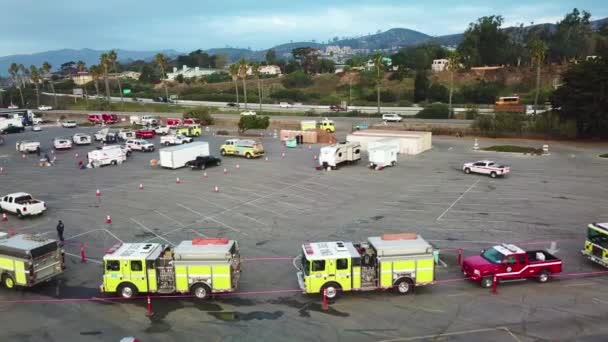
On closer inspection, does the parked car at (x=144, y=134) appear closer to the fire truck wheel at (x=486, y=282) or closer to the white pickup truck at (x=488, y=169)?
the white pickup truck at (x=488, y=169)

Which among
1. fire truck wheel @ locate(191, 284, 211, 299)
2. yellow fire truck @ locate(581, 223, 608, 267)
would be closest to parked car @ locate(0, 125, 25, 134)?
fire truck wheel @ locate(191, 284, 211, 299)

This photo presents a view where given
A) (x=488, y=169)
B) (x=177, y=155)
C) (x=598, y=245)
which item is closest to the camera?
(x=598, y=245)

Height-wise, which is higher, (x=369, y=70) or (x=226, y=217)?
(x=369, y=70)

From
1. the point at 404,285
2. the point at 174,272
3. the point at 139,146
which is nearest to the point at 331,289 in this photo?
the point at 404,285

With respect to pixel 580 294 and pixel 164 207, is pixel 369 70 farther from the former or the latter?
pixel 580 294

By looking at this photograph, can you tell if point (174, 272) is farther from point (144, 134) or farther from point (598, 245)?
point (144, 134)

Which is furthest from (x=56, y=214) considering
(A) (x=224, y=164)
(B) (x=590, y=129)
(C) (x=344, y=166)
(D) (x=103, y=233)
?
(B) (x=590, y=129)
